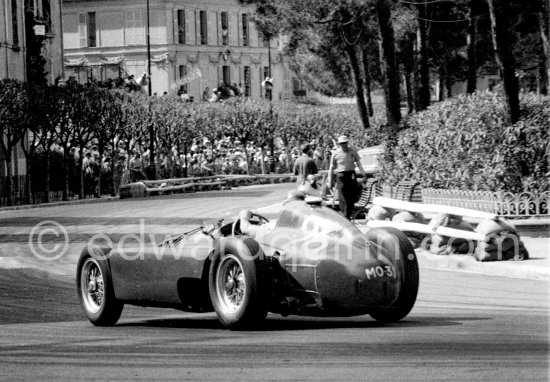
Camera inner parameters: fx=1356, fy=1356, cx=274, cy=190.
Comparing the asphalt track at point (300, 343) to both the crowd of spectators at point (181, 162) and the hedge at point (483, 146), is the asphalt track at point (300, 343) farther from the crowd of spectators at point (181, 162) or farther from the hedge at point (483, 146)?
the crowd of spectators at point (181, 162)

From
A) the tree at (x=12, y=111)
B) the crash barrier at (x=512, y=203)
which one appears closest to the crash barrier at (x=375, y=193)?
the crash barrier at (x=512, y=203)

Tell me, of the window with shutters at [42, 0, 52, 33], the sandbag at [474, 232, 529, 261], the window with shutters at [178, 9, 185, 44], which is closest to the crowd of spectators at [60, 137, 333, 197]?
the window with shutters at [42, 0, 52, 33]

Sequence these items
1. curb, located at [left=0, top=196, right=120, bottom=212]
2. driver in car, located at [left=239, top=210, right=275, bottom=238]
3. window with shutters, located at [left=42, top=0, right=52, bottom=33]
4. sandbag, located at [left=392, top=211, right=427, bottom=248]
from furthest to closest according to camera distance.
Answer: window with shutters, located at [left=42, top=0, right=52, bottom=33]
curb, located at [left=0, top=196, right=120, bottom=212]
sandbag, located at [left=392, top=211, right=427, bottom=248]
driver in car, located at [left=239, top=210, right=275, bottom=238]

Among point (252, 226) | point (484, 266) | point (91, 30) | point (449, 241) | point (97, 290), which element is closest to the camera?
point (252, 226)

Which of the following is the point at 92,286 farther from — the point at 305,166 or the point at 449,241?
the point at 305,166

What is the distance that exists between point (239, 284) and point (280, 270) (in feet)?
1.33

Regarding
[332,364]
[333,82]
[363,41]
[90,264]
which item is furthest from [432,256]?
[333,82]

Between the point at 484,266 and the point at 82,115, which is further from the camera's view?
the point at 82,115

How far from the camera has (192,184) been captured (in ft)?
197

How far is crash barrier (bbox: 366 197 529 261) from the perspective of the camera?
1903 centimetres

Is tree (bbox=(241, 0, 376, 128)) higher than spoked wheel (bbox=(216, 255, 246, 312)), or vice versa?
tree (bbox=(241, 0, 376, 128))

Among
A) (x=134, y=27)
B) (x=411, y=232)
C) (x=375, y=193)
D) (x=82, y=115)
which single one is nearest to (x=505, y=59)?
(x=375, y=193)

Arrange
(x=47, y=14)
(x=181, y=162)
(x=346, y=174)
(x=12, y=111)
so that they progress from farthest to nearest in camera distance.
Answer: (x=181, y=162)
(x=47, y=14)
(x=12, y=111)
(x=346, y=174)

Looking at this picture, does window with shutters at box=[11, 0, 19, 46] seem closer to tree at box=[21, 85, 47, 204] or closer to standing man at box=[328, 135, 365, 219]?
tree at box=[21, 85, 47, 204]
